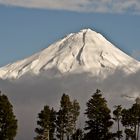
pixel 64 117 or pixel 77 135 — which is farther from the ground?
pixel 64 117

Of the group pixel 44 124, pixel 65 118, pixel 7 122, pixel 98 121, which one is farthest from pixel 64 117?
pixel 7 122

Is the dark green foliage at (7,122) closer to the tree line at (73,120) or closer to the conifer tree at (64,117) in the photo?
the tree line at (73,120)

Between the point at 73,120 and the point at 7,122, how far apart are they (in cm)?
1724

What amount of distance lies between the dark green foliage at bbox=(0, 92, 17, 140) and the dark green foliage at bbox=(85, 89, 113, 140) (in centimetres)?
946

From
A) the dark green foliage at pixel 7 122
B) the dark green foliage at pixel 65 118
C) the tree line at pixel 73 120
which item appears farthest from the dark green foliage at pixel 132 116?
the dark green foliage at pixel 7 122

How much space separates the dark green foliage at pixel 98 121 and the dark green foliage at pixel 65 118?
23.0ft

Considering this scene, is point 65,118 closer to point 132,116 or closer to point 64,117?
point 64,117

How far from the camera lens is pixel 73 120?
418 feet

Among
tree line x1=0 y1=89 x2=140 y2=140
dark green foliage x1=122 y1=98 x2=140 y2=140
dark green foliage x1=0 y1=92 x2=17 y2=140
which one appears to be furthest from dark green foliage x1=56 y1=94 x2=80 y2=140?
dark green foliage x1=0 y1=92 x2=17 y2=140

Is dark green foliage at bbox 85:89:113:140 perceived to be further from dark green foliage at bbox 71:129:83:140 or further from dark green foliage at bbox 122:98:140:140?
dark green foliage at bbox 71:129:83:140

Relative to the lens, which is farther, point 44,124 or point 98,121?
point 44,124

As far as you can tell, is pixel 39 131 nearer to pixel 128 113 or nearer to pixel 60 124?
pixel 60 124

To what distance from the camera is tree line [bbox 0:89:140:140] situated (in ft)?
369

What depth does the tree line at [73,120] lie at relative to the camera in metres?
113
